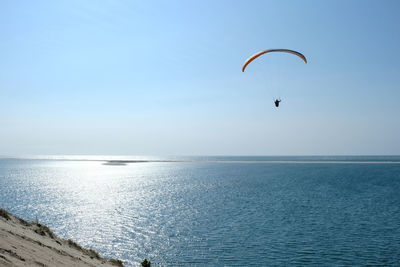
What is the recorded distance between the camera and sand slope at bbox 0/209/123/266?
1114cm

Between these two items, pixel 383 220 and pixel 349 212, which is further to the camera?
pixel 349 212

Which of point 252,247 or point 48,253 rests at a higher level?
point 48,253

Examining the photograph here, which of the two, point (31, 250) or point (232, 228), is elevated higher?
point (31, 250)

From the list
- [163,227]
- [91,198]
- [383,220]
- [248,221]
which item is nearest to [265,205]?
[248,221]

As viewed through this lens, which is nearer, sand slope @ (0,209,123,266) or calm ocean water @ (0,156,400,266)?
sand slope @ (0,209,123,266)

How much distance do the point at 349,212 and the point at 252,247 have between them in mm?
21632

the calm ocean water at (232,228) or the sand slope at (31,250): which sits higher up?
the sand slope at (31,250)

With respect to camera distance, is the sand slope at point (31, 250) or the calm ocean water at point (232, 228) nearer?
the sand slope at point (31, 250)

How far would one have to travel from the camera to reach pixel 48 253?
44.8ft

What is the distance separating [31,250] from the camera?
12.9 metres

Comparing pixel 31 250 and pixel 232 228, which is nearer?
pixel 31 250

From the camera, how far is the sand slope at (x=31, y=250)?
1114 centimetres

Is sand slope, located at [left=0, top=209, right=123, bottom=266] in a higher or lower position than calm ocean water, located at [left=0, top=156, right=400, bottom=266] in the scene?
higher

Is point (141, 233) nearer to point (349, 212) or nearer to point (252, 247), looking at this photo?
point (252, 247)
